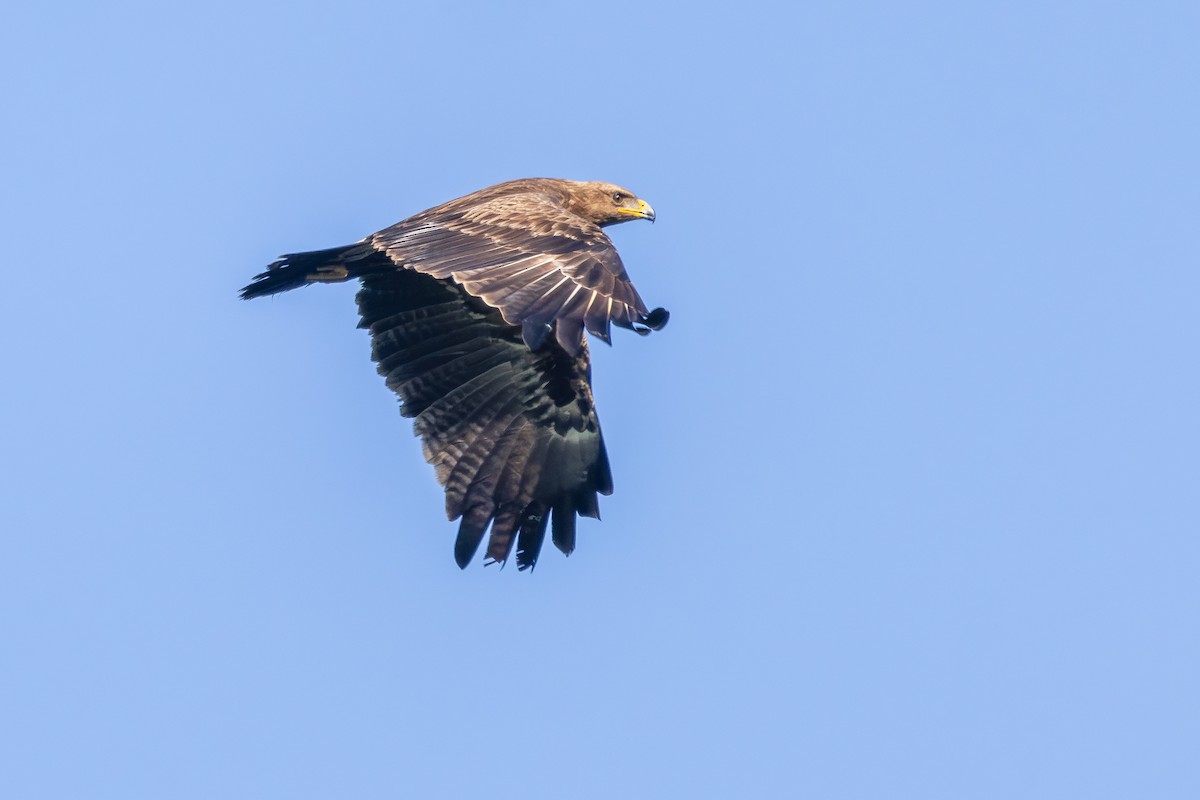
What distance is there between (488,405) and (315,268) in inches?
58.2

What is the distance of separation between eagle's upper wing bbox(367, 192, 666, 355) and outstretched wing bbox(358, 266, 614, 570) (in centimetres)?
74

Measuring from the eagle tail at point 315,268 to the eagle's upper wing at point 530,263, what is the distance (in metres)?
0.19

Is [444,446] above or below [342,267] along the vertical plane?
below

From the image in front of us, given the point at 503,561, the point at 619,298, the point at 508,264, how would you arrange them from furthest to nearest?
the point at 503,561 < the point at 508,264 < the point at 619,298

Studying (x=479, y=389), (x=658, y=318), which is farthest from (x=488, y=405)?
(x=658, y=318)

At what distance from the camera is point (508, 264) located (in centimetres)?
997

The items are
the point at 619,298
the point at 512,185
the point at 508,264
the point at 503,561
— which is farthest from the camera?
the point at 512,185

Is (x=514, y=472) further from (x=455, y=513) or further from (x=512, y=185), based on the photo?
(x=512, y=185)

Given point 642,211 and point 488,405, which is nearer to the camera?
point 488,405

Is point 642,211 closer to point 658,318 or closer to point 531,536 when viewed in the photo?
point 531,536

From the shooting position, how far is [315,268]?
463 inches

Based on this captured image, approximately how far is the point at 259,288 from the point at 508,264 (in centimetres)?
276

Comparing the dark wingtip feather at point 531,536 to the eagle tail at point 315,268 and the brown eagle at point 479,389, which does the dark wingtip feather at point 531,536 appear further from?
the eagle tail at point 315,268

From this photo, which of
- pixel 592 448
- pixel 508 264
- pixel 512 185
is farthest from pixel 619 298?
pixel 512 185
